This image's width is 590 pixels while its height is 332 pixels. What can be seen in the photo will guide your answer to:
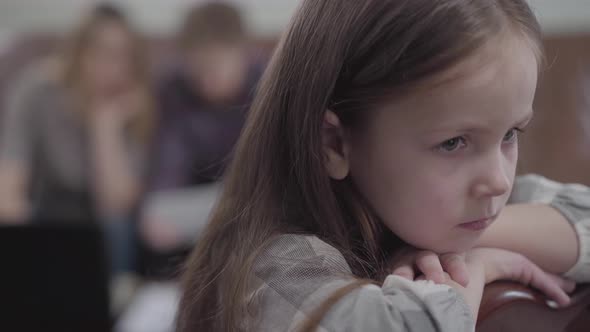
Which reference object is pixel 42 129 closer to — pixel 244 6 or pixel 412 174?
pixel 244 6

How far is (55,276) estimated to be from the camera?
2.17m

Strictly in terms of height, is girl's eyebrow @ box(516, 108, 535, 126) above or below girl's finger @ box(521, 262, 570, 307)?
above

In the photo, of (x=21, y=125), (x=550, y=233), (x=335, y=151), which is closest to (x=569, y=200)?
(x=550, y=233)

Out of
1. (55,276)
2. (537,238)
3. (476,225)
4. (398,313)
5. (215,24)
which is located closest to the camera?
(398,313)

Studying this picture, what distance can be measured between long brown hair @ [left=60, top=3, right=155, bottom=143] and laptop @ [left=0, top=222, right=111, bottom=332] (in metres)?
0.90

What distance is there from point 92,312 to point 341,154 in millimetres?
1629

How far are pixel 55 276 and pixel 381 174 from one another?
1657 millimetres

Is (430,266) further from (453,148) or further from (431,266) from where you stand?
(453,148)

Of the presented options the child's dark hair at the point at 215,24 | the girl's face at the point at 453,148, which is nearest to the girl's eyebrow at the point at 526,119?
the girl's face at the point at 453,148

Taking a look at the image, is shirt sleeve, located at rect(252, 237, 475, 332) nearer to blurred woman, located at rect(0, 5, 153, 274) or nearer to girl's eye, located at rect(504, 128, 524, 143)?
girl's eye, located at rect(504, 128, 524, 143)

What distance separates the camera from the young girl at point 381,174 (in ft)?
2.27

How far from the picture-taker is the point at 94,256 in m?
2.16

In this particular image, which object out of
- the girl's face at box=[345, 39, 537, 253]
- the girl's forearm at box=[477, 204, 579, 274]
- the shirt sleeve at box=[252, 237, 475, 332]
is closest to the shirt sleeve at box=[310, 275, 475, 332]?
the shirt sleeve at box=[252, 237, 475, 332]

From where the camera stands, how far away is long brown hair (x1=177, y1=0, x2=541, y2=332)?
701 millimetres
